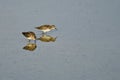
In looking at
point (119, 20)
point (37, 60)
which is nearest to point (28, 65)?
point (37, 60)

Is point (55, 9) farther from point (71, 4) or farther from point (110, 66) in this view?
point (110, 66)

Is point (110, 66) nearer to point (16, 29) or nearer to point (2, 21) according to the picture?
point (16, 29)

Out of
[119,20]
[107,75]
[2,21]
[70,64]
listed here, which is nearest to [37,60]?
[70,64]

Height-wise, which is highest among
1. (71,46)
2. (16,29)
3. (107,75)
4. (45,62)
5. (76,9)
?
(76,9)

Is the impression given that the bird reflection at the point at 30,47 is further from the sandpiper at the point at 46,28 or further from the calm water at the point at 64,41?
the sandpiper at the point at 46,28

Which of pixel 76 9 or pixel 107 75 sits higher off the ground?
pixel 76 9

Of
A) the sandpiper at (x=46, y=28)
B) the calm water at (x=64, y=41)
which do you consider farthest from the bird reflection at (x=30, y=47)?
the sandpiper at (x=46, y=28)
